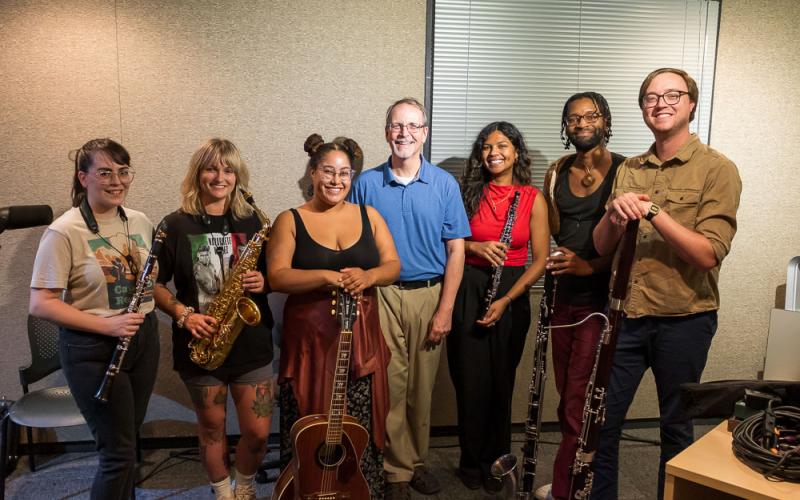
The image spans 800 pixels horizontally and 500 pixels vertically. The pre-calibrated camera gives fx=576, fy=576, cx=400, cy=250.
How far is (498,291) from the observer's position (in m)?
2.80

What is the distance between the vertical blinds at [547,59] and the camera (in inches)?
137

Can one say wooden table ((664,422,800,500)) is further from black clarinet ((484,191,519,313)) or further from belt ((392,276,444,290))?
belt ((392,276,444,290))

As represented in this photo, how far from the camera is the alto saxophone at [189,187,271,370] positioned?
237 centimetres

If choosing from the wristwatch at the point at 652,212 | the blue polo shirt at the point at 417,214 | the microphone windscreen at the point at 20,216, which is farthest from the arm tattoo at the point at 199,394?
the wristwatch at the point at 652,212

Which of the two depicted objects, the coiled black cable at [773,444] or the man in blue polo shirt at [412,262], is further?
the man in blue polo shirt at [412,262]

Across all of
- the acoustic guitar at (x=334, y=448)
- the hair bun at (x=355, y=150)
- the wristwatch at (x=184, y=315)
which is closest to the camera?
the acoustic guitar at (x=334, y=448)

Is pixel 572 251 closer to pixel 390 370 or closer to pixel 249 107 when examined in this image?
pixel 390 370

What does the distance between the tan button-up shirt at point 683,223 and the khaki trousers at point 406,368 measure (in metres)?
0.94

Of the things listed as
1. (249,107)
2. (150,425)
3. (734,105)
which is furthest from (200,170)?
(734,105)

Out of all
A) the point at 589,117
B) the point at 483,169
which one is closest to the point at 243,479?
the point at 483,169

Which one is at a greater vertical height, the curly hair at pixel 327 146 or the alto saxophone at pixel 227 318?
the curly hair at pixel 327 146

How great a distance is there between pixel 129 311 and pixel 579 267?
187 centimetres

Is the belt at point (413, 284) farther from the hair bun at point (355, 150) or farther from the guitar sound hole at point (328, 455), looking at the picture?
the hair bun at point (355, 150)

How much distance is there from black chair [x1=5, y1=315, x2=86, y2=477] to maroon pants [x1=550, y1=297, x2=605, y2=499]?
7.48 feet
